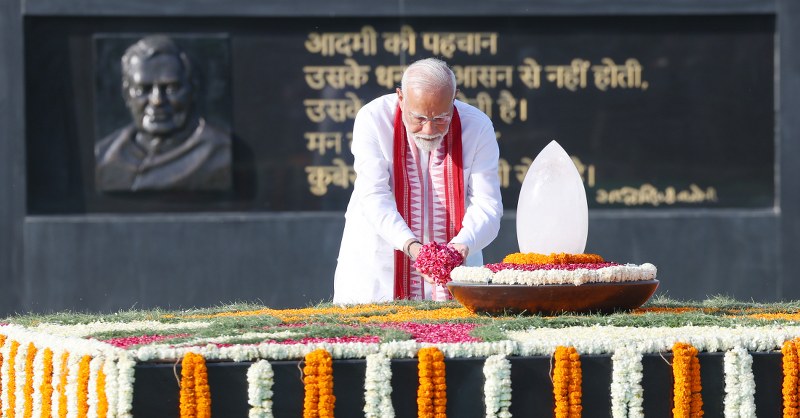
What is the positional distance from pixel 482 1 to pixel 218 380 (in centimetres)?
637

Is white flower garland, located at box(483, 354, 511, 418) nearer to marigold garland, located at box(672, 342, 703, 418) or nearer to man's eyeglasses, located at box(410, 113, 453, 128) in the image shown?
marigold garland, located at box(672, 342, 703, 418)

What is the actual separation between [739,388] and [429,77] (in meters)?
1.75

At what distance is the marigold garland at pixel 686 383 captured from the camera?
2.89m

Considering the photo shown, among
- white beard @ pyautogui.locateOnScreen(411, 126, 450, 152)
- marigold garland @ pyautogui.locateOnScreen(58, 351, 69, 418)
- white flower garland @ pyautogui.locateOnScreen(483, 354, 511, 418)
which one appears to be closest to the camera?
white flower garland @ pyautogui.locateOnScreen(483, 354, 511, 418)

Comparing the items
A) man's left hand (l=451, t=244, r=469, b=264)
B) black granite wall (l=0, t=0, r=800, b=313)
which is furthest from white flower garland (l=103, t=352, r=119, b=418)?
black granite wall (l=0, t=0, r=800, b=313)

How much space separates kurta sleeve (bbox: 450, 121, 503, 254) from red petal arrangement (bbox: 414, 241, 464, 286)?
592 mm

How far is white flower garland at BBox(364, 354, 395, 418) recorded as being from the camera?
112 inches

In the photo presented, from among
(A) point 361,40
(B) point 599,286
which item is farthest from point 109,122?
(B) point 599,286

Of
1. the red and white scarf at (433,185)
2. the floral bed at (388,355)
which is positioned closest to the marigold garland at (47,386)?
the floral bed at (388,355)

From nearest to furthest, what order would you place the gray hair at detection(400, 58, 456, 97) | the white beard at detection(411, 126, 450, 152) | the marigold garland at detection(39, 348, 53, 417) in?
1. the marigold garland at detection(39, 348, 53, 417)
2. the gray hair at detection(400, 58, 456, 97)
3. the white beard at detection(411, 126, 450, 152)

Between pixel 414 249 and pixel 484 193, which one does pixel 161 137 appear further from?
pixel 414 249

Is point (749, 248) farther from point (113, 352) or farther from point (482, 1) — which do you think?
point (113, 352)

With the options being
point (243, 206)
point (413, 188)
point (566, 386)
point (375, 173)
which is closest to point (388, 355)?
point (566, 386)

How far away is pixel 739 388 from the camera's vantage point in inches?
115
